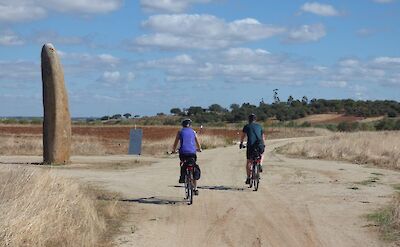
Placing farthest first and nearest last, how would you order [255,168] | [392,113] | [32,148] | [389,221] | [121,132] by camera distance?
[392,113], [121,132], [32,148], [255,168], [389,221]

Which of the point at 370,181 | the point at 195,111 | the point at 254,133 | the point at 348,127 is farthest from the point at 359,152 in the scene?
the point at 195,111

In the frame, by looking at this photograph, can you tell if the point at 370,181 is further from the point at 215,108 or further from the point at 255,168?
the point at 215,108

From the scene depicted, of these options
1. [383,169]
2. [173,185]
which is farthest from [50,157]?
[383,169]

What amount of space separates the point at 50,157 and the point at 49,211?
51.4ft

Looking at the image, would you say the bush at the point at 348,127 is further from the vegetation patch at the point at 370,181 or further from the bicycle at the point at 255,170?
the bicycle at the point at 255,170

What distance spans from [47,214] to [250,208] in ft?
18.1

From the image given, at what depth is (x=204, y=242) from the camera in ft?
35.4

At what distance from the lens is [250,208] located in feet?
46.9

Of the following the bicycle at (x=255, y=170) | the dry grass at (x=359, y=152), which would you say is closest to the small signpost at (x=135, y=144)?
the dry grass at (x=359, y=152)

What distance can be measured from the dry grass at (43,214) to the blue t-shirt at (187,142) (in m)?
2.98

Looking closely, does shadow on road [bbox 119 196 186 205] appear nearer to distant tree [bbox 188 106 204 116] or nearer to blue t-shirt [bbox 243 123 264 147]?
blue t-shirt [bbox 243 123 264 147]

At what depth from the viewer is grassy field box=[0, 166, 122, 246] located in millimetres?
9070

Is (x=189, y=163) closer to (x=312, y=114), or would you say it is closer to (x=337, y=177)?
(x=337, y=177)

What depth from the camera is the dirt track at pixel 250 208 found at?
1117 cm
